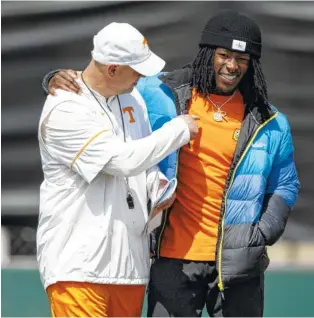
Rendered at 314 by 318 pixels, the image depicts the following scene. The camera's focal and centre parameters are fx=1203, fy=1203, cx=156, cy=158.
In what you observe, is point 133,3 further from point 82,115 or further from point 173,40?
point 82,115

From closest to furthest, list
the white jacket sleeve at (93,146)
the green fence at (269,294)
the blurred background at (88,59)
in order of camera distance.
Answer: the white jacket sleeve at (93,146) → the green fence at (269,294) → the blurred background at (88,59)

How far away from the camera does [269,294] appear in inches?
253

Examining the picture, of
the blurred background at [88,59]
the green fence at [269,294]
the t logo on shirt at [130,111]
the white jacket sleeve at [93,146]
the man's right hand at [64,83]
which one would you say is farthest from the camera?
the blurred background at [88,59]

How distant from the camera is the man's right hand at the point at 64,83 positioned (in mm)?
4270

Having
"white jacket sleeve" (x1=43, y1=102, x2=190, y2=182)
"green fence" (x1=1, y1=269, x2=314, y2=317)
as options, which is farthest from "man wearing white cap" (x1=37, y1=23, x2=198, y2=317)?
"green fence" (x1=1, y1=269, x2=314, y2=317)

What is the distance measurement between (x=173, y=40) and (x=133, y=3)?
0.30m

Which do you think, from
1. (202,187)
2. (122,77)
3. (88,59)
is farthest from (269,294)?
(122,77)

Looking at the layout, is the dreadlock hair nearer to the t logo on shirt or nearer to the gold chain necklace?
the gold chain necklace

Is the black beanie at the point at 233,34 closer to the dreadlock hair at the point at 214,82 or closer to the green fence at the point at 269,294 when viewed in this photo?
the dreadlock hair at the point at 214,82

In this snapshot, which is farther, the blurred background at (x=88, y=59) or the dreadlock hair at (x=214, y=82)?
the blurred background at (x=88, y=59)

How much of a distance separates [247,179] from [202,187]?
0.17 m

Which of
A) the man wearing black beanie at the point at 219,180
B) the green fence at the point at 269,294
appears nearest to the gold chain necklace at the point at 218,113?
the man wearing black beanie at the point at 219,180

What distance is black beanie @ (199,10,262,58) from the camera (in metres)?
4.45

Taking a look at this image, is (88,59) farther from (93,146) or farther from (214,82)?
(93,146)
